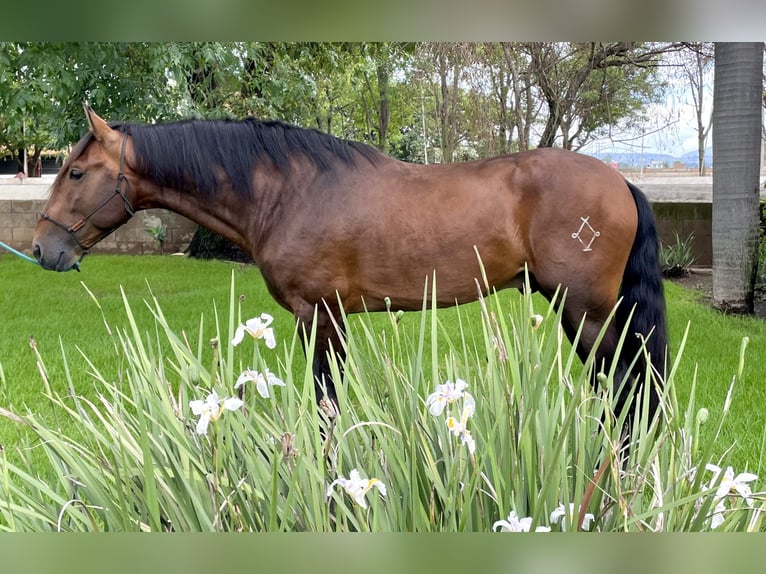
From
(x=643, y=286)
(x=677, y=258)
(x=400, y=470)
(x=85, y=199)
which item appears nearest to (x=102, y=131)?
(x=85, y=199)

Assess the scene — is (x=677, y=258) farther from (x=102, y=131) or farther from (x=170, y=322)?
(x=102, y=131)

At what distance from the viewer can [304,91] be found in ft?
17.4

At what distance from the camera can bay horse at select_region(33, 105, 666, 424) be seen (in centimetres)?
257

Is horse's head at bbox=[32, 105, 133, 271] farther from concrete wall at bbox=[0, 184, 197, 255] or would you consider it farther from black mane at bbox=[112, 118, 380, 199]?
concrete wall at bbox=[0, 184, 197, 255]

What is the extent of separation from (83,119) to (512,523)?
353cm

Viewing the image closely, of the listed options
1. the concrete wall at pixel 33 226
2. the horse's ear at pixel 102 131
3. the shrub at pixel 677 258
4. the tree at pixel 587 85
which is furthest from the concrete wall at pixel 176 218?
the horse's ear at pixel 102 131

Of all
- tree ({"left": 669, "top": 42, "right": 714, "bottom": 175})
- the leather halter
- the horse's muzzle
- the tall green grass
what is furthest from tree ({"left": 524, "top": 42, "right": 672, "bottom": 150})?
the tall green grass

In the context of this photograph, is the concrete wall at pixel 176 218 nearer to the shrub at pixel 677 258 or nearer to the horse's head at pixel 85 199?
the shrub at pixel 677 258

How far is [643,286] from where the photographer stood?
269 cm

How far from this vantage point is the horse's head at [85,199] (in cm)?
248

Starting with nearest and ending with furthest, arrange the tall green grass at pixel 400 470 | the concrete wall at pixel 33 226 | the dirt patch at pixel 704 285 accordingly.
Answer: the tall green grass at pixel 400 470
the dirt patch at pixel 704 285
the concrete wall at pixel 33 226

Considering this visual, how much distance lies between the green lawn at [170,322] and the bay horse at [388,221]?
0.59 meters

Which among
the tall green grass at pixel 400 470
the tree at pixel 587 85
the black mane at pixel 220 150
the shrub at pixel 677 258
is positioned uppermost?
the tree at pixel 587 85

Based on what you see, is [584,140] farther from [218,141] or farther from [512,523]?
[512,523]
